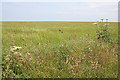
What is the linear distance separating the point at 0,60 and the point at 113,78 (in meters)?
2.54

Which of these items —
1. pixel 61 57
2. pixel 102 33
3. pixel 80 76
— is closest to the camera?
pixel 80 76

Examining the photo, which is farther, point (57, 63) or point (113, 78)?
point (57, 63)

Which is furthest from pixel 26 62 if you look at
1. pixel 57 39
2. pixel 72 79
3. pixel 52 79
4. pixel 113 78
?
pixel 57 39

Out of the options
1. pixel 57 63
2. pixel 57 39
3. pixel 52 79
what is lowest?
pixel 52 79

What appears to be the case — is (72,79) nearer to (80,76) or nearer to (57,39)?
(80,76)

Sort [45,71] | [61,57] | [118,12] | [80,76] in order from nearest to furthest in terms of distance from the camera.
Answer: [80,76], [45,71], [61,57], [118,12]

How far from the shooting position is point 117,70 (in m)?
2.88

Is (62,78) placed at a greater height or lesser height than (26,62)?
lesser

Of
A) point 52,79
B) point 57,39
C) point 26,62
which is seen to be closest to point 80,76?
point 52,79

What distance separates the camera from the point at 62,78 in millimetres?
2617

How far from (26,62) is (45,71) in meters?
0.50

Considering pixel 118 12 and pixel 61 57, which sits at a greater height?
pixel 118 12

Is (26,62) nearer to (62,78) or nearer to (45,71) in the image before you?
(45,71)

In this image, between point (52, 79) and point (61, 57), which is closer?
point (52, 79)
